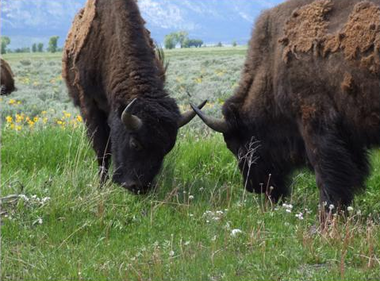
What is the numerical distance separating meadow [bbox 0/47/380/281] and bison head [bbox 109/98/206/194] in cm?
27

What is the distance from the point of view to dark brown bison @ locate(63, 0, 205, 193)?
7.65m

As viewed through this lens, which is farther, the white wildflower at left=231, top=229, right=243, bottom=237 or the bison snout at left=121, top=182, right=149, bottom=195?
the bison snout at left=121, top=182, right=149, bottom=195

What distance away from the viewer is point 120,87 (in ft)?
26.7

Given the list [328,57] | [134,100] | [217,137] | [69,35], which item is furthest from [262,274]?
[69,35]

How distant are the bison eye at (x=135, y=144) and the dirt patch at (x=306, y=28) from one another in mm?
1849

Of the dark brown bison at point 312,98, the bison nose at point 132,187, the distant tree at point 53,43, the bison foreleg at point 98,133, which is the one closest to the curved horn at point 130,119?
the bison nose at point 132,187

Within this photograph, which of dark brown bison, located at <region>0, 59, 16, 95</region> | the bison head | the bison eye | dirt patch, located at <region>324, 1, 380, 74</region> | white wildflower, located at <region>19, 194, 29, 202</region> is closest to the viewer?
dirt patch, located at <region>324, 1, 380, 74</region>

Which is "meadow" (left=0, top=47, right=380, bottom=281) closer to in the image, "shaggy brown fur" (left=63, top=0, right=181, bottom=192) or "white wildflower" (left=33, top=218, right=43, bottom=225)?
"white wildflower" (left=33, top=218, right=43, bottom=225)

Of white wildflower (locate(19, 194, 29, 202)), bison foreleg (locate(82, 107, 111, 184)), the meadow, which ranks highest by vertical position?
bison foreleg (locate(82, 107, 111, 184))

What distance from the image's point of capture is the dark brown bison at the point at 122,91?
A: 25.1ft

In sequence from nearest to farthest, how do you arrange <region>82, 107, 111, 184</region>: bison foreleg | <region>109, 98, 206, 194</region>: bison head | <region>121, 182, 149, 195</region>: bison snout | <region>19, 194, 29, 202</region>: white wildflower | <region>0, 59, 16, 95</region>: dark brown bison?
<region>19, 194, 29, 202</region>: white wildflower, <region>121, 182, 149, 195</region>: bison snout, <region>109, 98, 206, 194</region>: bison head, <region>82, 107, 111, 184</region>: bison foreleg, <region>0, 59, 16, 95</region>: dark brown bison


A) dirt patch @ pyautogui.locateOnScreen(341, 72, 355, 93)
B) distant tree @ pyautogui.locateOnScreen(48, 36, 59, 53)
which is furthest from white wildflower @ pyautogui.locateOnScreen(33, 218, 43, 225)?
distant tree @ pyautogui.locateOnScreen(48, 36, 59, 53)

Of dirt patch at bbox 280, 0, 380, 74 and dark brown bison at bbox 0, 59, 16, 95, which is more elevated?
dirt patch at bbox 280, 0, 380, 74

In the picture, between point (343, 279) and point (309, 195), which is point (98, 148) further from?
point (343, 279)
